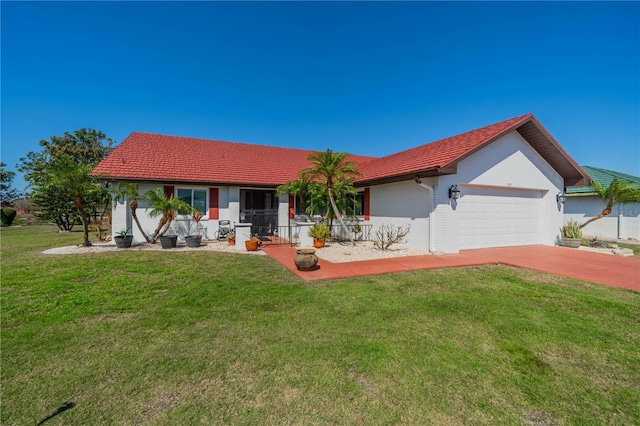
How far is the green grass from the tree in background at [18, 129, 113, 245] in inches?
218

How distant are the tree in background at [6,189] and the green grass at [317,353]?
37207mm

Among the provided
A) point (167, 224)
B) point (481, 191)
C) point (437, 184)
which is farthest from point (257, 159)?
point (481, 191)

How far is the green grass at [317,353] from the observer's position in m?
2.39

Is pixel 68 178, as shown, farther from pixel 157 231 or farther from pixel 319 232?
pixel 319 232

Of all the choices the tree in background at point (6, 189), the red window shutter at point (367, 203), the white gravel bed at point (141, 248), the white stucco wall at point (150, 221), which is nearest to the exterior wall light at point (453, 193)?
the red window shutter at point (367, 203)

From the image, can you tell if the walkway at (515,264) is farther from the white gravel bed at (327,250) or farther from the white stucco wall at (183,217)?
the white stucco wall at (183,217)

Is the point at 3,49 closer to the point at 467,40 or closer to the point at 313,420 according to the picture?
the point at 313,420

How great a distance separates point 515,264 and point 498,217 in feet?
13.5

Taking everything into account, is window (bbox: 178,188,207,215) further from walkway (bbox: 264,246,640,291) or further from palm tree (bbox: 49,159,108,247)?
walkway (bbox: 264,246,640,291)

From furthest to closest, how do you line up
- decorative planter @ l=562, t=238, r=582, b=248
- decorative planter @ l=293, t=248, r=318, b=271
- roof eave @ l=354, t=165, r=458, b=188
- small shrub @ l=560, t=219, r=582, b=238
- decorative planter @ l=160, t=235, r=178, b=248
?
small shrub @ l=560, t=219, r=582, b=238
decorative planter @ l=562, t=238, r=582, b=248
decorative planter @ l=160, t=235, r=178, b=248
roof eave @ l=354, t=165, r=458, b=188
decorative planter @ l=293, t=248, r=318, b=271

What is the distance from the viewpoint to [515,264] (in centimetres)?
812

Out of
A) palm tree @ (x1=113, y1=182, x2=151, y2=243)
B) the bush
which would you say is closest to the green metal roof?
palm tree @ (x1=113, y1=182, x2=151, y2=243)

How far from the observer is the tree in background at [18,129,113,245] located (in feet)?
33.2

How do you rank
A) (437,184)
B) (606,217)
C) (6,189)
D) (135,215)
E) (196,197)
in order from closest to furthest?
(437,184) < (135,215) < (196,197) < (606,217) < (6,189)
